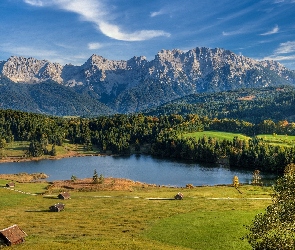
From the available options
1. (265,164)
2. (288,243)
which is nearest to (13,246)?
(288,243)

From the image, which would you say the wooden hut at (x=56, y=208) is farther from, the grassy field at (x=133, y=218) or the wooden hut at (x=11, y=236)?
the wooden hut at (x=11, y=236)

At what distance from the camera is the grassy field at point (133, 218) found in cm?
6388

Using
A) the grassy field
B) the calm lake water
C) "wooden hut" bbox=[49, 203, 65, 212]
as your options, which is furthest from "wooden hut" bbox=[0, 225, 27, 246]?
the calm lake water

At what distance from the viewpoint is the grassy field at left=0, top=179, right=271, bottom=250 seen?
63875mm

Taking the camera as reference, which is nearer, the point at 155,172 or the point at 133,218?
the point at 133,218

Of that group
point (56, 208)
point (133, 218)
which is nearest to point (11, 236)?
point (56, 208)

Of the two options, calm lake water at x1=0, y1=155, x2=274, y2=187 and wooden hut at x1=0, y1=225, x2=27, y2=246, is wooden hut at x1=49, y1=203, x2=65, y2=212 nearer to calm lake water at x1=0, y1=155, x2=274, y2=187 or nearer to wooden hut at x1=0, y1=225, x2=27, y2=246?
wooden hut at x1=0, y1=225, x2=27, y2=246

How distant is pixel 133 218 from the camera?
81125mm

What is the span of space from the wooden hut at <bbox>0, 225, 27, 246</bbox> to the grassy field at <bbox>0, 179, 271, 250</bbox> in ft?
4.75

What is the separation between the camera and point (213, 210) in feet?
289

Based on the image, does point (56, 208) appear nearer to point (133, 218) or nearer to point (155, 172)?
point (133, 218)

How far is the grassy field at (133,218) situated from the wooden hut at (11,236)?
4.75 feet

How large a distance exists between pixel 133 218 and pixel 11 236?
100 feet

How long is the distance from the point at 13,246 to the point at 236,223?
159ft
